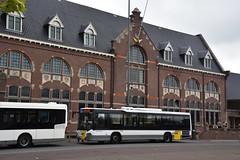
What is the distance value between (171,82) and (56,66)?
17.6 meters

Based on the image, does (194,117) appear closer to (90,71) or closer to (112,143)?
(90,71)

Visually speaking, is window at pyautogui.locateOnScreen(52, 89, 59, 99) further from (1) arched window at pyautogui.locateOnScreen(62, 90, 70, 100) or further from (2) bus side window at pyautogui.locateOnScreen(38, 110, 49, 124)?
(2) bus side window at pyautogui.locateOnScreen(38, 110, 49, 124)

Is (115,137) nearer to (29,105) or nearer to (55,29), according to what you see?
(29,105)

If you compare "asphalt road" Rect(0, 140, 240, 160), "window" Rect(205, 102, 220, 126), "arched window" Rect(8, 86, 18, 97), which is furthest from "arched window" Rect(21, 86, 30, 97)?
"window" Rect(205, 102, 220, 126)

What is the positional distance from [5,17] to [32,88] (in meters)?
7.26

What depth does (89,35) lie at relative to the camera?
35.7 metres

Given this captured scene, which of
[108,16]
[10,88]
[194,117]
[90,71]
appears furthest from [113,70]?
[194,117]

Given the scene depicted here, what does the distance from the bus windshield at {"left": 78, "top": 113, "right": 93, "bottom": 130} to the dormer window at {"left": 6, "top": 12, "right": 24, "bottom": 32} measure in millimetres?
11699

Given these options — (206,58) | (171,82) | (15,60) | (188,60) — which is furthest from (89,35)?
(206,58)

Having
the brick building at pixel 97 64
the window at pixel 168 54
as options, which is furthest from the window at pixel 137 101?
the window at pixel 168 54

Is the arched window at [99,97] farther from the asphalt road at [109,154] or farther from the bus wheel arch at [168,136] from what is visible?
the asphalt road at [109,154]

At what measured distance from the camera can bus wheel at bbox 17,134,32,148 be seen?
20.3m

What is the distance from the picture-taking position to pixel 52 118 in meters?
21.9

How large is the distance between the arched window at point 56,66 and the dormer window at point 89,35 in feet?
12.5
